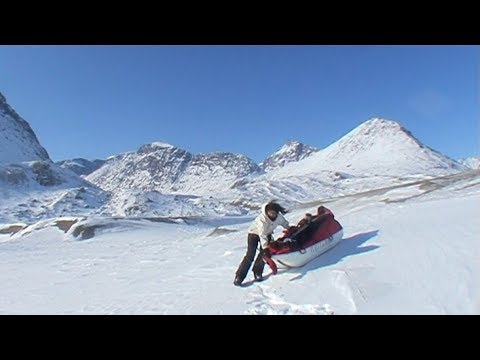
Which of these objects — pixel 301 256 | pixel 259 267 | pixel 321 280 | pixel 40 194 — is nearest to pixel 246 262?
pixel 259 267

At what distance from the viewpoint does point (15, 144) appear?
6550 inches

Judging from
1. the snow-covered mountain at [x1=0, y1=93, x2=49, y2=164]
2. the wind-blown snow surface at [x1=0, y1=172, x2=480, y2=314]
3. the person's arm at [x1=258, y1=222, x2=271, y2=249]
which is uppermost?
the snow-covered mountain at [x1=0, y1=93, x2=49, y2=164]

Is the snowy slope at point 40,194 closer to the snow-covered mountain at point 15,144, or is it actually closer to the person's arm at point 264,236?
the snow-covered mountain at point 15,144

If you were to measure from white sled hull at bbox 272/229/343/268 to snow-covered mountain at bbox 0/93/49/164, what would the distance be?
166 meters

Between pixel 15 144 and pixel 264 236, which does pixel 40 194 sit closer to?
pixel 15 144

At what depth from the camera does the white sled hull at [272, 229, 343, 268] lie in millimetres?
7977

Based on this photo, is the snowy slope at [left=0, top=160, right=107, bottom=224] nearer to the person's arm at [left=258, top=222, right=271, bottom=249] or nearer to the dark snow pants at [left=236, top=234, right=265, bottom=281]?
the dark snow pants at [left=236, top=234, right=265, bottom=281]

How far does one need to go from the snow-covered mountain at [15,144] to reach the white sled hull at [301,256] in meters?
166

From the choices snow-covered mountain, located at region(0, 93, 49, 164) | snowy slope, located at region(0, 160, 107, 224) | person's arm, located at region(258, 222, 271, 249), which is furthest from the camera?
snow-covered mountain, located at region(0, 93, 49, 164)

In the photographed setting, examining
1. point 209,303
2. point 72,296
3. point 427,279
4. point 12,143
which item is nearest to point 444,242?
point 427,279

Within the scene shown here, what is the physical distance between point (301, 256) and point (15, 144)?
7894 inches

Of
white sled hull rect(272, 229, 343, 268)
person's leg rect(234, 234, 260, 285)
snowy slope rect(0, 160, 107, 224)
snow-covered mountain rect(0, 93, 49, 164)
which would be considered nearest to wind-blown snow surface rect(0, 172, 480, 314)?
white sled hull rect(272, 229, 343, 268)

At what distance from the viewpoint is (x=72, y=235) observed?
94.1ft
